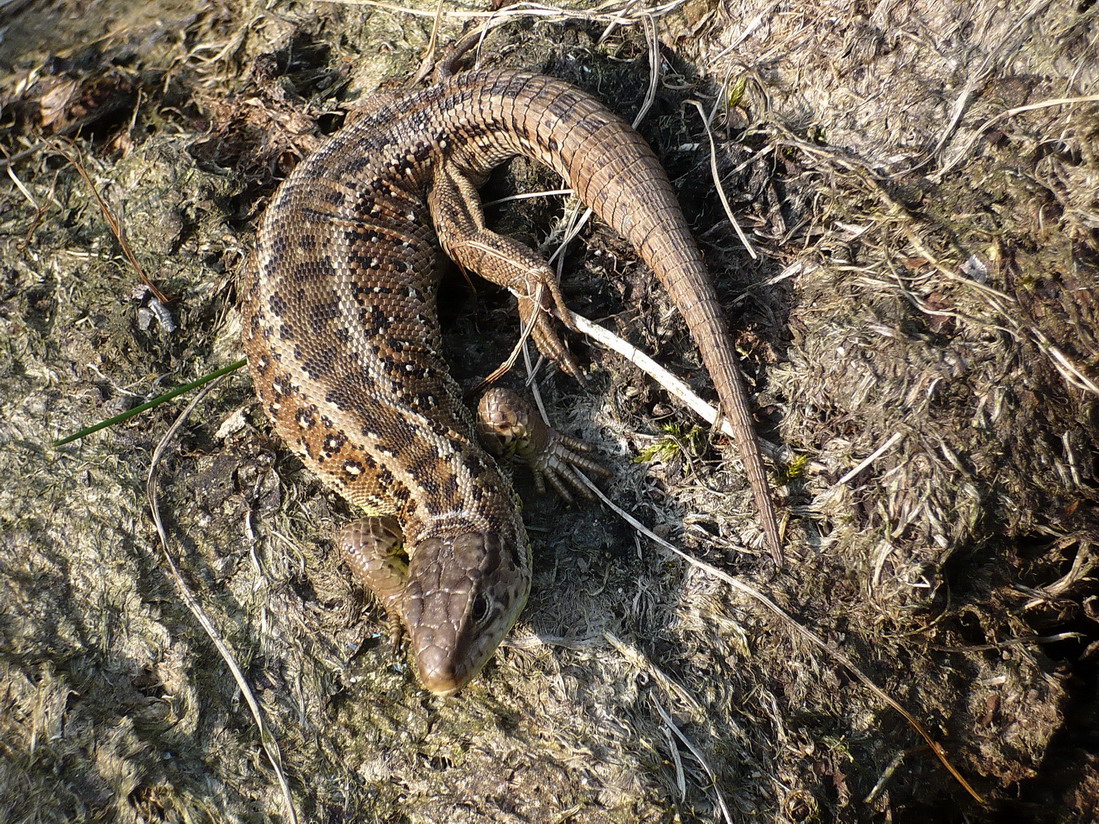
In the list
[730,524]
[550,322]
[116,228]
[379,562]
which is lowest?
[730,524]

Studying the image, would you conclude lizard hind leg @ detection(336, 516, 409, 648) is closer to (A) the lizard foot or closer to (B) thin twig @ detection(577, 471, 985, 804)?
(A) the lizard foot

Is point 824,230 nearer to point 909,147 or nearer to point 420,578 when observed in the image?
point 909,147

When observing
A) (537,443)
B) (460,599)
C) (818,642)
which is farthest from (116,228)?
(818,642)

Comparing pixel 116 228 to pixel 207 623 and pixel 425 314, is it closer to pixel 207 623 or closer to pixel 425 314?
pixel 425 314

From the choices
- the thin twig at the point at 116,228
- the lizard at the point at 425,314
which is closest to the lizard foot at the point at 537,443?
the lizard at the point at 425,314

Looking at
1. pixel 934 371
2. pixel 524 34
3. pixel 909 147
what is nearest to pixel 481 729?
pixel 934 371

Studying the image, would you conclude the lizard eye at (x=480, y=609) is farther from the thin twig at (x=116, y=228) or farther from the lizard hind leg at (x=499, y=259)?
the thin twig at (x=116, y=228)
